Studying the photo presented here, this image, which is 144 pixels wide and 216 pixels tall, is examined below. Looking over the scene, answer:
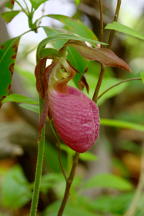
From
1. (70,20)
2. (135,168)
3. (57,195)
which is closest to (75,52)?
(70,20)

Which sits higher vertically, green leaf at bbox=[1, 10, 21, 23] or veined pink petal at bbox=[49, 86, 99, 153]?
green leaf at bbox=[1, 10, 21, 23]

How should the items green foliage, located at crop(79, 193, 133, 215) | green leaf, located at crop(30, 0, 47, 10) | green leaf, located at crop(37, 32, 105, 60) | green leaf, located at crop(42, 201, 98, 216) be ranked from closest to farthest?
green leaf, located at crop(37, 32, 105, 60) → green leaf, located at crop(30, 0, 47, 10) → green leaf, located at crop(42, 201, 98, 216) → green foliage, located at crop(79, 193, 133, 215)

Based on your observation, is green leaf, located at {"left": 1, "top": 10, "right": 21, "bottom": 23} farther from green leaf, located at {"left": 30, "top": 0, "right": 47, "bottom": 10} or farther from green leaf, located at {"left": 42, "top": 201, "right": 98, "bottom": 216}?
green leaf, located at {"left": 42, "top": 201, "right": 98, "bottom": 216}

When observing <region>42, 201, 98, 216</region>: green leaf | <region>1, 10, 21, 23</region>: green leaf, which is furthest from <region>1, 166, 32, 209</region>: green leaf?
<region>1, 10, 21, 23</region>: green leaf

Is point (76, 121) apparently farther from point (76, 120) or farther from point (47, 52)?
point (47, 52)

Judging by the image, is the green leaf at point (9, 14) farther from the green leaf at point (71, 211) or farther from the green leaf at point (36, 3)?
the green leaf at point (71, 211)

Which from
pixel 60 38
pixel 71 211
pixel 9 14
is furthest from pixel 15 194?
pixel 60 38

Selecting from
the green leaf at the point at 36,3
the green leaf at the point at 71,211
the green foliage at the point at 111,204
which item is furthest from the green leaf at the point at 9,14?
the green foliage at the point at 111,204
